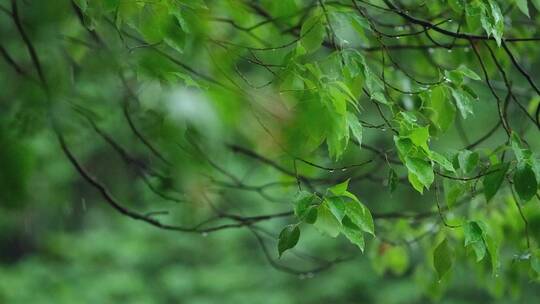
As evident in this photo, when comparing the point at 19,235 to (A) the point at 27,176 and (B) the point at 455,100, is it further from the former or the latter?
(A) the point at 27,176

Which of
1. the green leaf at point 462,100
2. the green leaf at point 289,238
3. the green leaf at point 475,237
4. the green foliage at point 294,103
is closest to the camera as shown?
the green foliage at point 294,103

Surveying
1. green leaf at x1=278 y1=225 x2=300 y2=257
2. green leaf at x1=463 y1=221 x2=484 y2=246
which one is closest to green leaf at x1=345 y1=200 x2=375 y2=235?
green leaf at x1=278 y1=225 x2=300 y2=257

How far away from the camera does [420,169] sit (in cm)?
192

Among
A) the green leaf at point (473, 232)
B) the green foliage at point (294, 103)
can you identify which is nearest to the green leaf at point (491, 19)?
the green foliage at point (294, 103)

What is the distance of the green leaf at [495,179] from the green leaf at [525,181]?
6 centimetres

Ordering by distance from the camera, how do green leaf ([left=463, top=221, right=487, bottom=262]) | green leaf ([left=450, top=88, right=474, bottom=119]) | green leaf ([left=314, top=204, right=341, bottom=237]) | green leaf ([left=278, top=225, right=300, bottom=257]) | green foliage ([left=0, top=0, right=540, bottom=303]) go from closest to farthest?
green foliage ([left=0, top=0, right=540, bottom=303]), green leaf ([left=314, top=204, right=341, bottom=237]), green leaf ([left=278, top=225, right=300, bottom=257]), green leaf ([left=463, top=221, right=487, bottom=262]), green leaf ([left=450, top=88, right=474, bottom=119])

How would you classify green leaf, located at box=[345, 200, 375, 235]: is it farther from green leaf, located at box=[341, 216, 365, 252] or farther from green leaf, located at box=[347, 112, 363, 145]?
green leaf, located at box=[347, 112, 363, 145]

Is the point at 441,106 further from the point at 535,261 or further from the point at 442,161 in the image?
the point at 535,261

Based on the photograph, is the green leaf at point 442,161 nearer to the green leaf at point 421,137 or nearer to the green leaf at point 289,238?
the green leaf at point 421,137

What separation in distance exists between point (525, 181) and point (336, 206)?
0.43 meters

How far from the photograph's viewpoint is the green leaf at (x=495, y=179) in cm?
210

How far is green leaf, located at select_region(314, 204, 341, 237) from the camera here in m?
1.87

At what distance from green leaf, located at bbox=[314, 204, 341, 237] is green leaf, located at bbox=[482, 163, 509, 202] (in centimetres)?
39

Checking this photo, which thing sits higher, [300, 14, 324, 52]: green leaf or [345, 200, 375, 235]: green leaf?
[300, 14, 324, 52]: green leaf
